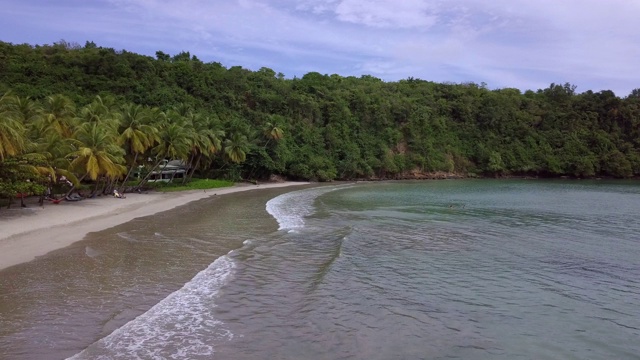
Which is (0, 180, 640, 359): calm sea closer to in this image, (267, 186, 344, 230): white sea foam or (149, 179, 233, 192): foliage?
(267, 186, 344, 230): white sea foam

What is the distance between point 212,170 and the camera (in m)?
58.6

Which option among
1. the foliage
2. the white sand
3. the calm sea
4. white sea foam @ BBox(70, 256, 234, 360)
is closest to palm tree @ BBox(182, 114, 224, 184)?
the foliage

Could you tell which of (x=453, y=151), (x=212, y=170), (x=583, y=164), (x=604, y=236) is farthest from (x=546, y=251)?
(x=583, y=164)

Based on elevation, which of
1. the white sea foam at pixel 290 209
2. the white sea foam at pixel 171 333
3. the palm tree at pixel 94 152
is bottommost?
the white sea foam at pixel 290 209

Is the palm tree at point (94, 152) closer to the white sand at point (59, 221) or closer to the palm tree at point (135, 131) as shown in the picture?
the white sand at point (59, 221)

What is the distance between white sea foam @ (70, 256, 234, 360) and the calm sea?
0.04 m

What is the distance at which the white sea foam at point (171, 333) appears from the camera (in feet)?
27.3

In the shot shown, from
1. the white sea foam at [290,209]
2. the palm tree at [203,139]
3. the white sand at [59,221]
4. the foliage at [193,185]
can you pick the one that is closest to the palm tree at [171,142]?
the palm tree at [203,139]

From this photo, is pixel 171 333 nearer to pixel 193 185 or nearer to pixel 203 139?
pixel 203 139

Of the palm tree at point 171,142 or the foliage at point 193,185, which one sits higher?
the palm tree at point 171,142

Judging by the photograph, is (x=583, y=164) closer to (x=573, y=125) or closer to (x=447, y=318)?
(x=573, y=125)

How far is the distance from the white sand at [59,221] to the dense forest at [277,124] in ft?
5.64

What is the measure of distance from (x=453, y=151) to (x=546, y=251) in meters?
72.5

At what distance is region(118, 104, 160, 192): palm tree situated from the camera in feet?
114
